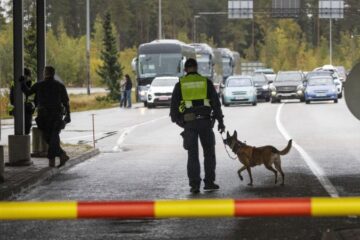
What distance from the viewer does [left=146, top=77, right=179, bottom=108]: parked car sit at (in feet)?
160

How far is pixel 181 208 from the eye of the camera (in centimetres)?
430

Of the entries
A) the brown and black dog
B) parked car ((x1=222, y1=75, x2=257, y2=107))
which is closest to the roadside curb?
the brown and black dog

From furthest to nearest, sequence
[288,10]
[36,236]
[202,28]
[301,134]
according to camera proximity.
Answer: [202,28] → [288,10] → [301,134] → [36,236]

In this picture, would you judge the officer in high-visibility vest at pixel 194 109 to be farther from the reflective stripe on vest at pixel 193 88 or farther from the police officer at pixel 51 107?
the police officer at pixel 51 107

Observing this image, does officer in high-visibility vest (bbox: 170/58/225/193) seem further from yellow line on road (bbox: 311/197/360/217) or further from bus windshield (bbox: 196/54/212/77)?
bus windshield (bbox: 196/54/212/77)

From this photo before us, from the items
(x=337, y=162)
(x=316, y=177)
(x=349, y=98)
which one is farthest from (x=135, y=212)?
(x=337, y=162)

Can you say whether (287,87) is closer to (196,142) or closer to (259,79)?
(259,79)

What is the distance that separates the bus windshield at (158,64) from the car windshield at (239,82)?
3.74 meters

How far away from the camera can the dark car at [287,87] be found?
5403 cm

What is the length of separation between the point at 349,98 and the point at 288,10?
60759mm

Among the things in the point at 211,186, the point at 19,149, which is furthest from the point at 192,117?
the point at 19,149

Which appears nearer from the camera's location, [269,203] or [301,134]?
Answer: [269,203]

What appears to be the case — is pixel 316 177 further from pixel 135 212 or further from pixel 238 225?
pixel 135 212

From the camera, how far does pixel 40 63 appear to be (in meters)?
17.9
